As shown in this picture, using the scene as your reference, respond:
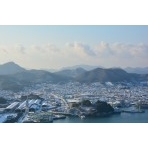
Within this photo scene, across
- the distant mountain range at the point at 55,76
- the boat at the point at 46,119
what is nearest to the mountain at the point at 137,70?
the distant mountain range at the point at 55,76

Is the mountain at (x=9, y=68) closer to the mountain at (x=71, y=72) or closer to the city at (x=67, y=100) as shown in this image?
the city at (x=67, y=100)

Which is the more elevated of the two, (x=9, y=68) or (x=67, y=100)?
(x=9, y=68)

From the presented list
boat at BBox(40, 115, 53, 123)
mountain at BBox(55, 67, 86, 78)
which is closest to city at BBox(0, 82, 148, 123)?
boat at BBox(40, 115, 53, 123)

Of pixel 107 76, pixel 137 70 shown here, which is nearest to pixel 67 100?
pixel 107 76

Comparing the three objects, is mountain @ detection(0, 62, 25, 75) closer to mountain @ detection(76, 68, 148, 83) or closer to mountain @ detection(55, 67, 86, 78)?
mountain @ detection(55, 67, 86, 78)

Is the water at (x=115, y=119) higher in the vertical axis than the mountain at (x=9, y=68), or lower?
lower

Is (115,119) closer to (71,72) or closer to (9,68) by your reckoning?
(71,72)
